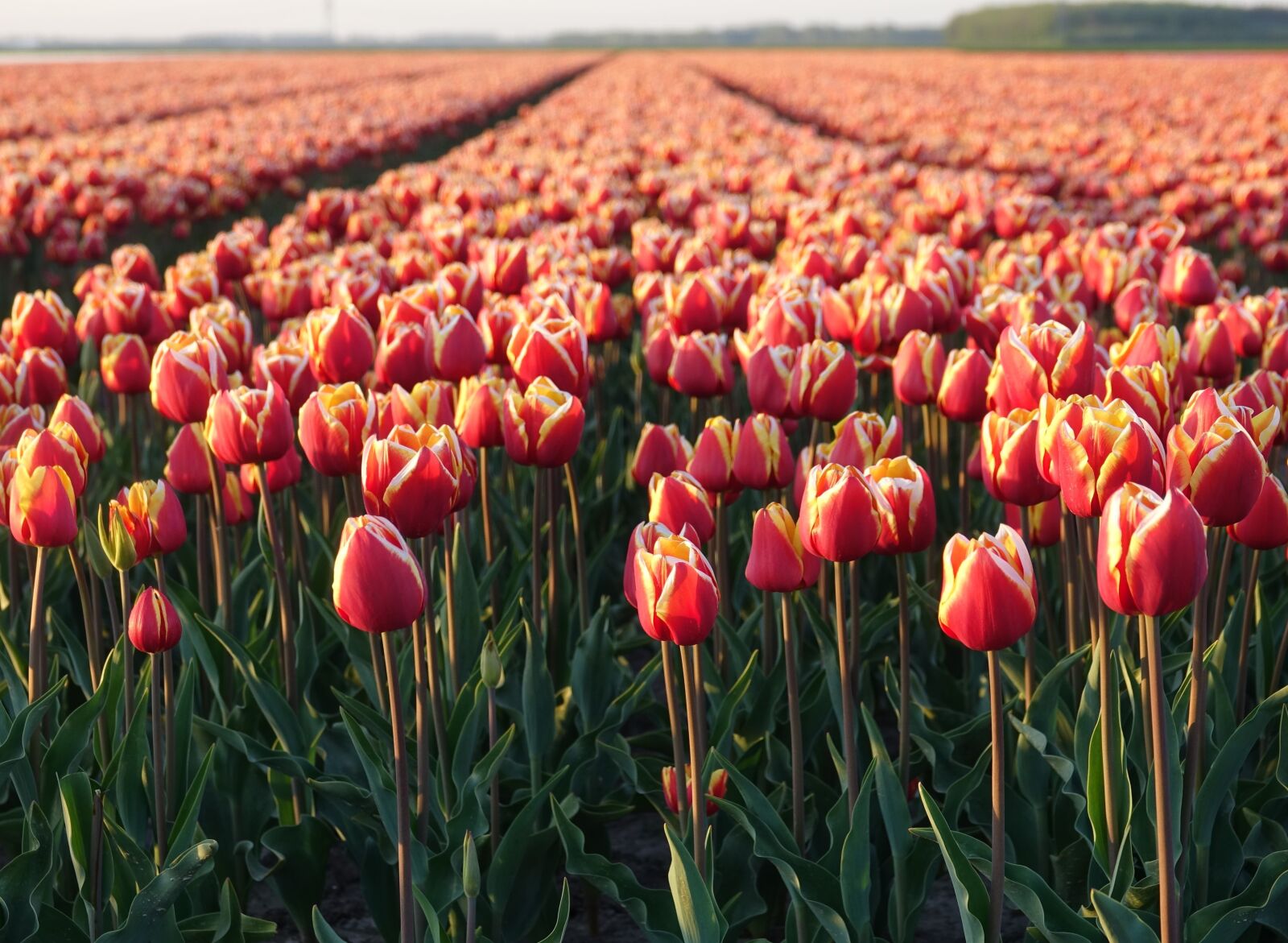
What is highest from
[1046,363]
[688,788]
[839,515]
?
[1046,363]

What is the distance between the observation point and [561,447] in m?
2.71

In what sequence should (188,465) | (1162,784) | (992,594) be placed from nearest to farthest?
(1162,784) < (992,594) < (188,465)

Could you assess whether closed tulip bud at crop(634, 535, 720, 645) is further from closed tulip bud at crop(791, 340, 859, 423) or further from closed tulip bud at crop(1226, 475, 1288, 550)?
closed tulip bud at crop(791, 340, 859, 423)

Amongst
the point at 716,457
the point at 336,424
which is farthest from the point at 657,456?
the point at 336,424

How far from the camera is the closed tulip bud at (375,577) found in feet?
6.42

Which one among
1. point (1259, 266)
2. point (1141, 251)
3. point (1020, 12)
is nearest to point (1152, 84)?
point (1259, 266)

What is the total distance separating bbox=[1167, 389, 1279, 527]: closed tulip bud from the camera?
1.99 m

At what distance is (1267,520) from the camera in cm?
227

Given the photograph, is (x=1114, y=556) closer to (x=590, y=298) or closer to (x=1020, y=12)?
(x=590, y=298)

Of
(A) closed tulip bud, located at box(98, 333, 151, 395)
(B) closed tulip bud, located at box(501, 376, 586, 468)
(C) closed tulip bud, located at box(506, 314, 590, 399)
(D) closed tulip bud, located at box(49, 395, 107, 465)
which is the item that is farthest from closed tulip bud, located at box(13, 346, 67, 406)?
(B) closed tulip bud, located at box(501, 376, 586, 468)

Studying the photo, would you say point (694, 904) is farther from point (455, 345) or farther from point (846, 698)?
point (455, 345)

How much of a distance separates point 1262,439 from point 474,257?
373 centimetres

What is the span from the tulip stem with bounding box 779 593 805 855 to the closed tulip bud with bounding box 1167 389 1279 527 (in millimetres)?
743

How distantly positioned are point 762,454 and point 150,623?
4.29 feet
